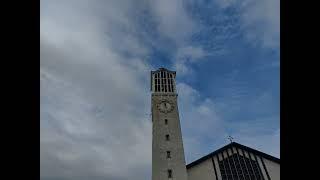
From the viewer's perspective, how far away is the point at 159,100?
49625 millimetres

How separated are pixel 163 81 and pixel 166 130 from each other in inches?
362

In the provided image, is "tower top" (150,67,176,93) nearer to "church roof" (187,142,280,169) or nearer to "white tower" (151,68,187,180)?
"white tower" (151,68,187,180)

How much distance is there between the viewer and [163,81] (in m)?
52.5

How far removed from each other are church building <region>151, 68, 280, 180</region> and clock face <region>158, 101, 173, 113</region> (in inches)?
7.4

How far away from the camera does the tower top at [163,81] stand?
51.2m

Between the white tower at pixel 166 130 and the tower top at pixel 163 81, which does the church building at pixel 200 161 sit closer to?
the white tower at pixel 166 130

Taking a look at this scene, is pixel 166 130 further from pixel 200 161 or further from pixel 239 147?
pixel 239 147

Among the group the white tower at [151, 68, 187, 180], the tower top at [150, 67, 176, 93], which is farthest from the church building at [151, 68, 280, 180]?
the tower top at [150, 67, 176, 93]
